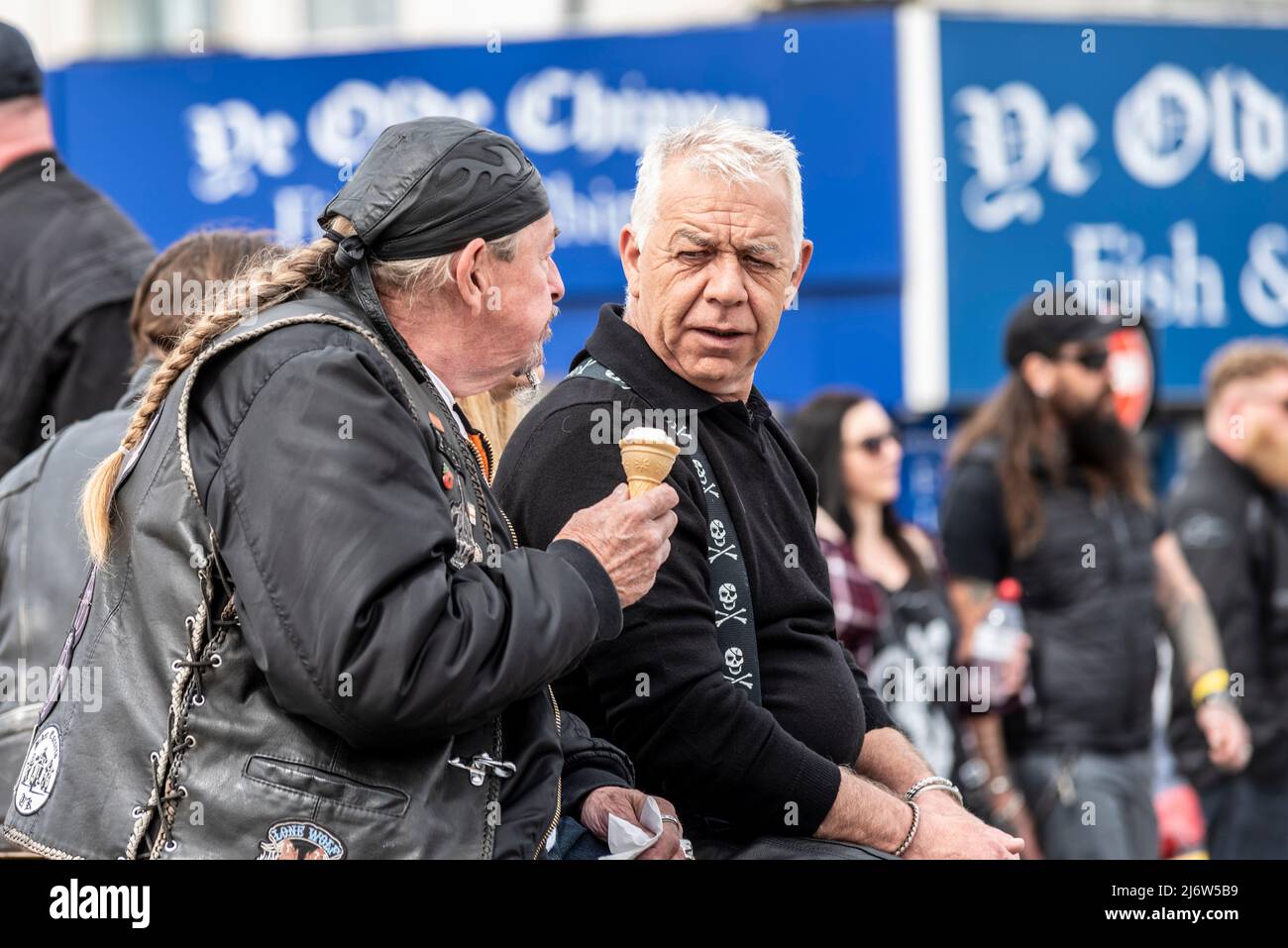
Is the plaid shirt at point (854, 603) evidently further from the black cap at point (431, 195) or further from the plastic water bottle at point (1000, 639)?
the black cap at point (431, 195)

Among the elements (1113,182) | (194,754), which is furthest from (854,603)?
(1113,182)

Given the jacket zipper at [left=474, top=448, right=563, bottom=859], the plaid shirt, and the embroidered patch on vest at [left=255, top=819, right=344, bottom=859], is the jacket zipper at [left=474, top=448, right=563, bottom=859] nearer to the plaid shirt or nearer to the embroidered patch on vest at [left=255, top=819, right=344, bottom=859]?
the embroidered patch on vest at [left=255, top=819, right=344, bottom=859]

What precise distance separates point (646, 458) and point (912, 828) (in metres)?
0.92

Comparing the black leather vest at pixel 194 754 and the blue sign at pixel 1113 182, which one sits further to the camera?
the blue sign at pixel 1113 182

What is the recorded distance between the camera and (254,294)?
2.94 m

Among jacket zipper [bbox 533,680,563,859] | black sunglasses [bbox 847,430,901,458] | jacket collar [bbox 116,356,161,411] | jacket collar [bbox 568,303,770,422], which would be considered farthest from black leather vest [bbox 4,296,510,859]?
black sunglasses [bbox 847,430,901,458]

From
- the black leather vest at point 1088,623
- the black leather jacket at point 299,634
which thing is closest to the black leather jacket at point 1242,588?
the black leather vest at point 1088,623

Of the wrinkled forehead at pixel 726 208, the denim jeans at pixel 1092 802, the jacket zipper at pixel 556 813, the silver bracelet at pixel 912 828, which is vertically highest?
the wrinkled forehead at pixel 726 208

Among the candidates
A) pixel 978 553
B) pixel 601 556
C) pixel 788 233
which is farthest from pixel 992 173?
pixel 601 556

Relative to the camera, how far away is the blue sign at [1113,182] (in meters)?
11.8

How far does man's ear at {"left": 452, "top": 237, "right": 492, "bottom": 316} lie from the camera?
9.78ft

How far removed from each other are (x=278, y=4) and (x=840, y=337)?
18.3 feet

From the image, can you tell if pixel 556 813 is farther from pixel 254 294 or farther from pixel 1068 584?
pixel 1068 584
